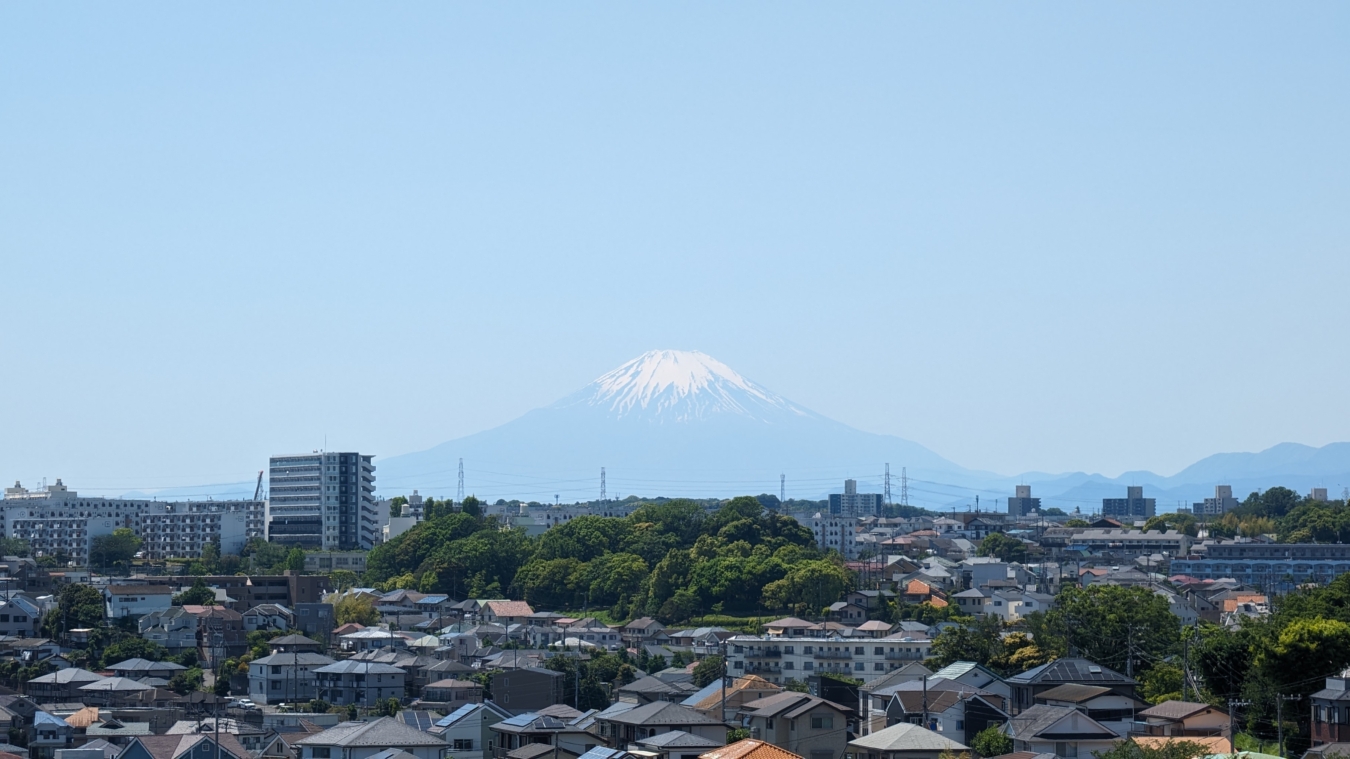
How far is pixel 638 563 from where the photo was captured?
184ft

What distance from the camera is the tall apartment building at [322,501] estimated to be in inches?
2985

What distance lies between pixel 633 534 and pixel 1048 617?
27.6 metres

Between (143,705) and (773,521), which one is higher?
(773,521)

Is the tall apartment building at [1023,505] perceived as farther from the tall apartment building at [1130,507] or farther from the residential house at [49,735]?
the residential house at [49,735]

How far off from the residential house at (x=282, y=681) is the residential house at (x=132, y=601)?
33.3ft

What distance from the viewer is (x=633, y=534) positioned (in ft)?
198

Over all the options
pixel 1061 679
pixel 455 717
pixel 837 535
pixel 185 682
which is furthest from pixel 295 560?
pixel 1061 679

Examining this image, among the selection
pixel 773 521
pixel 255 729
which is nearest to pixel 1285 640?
pixel 255 729

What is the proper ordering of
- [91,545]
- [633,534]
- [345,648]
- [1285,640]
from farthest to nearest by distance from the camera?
[91,545], [633,534], [345,648], [1285,640]

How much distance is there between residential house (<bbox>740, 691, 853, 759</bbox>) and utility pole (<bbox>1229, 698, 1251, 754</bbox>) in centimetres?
653

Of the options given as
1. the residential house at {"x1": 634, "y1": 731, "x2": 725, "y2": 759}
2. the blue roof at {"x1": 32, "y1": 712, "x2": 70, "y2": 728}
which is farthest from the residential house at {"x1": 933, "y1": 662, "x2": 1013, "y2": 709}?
the blue roof at {"x1": 32, "y1": 712, "x2": 70, "y2": 728}

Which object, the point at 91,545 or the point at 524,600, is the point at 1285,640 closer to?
the point at 524,600

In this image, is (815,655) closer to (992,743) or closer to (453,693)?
(453,693)

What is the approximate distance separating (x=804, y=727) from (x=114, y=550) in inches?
1690
